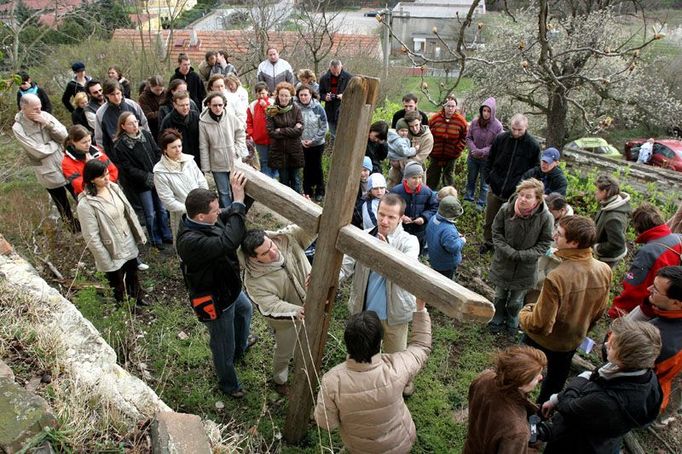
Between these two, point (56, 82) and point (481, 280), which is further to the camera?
point (56, 82)

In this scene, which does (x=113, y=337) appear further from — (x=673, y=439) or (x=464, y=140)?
(x=464, y=140)

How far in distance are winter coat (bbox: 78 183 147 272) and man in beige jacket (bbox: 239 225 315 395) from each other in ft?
5.47

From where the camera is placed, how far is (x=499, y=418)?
2486mm

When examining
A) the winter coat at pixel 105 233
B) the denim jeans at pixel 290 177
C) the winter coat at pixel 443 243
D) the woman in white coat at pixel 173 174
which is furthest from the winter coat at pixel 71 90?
the winter coat at pixel 443 243

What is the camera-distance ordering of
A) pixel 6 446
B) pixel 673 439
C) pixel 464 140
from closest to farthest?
pixel 6 446 → pixel 673 439 → pixel 464 140

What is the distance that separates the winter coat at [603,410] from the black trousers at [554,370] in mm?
956

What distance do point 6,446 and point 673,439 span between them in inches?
183

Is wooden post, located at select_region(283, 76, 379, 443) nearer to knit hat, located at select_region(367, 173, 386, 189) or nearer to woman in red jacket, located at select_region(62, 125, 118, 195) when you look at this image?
knit hat, located at select_region(367, 173, 386, 189)

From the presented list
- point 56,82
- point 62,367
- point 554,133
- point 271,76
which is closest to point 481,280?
point 62,367

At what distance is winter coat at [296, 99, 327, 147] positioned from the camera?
6727 millimetres

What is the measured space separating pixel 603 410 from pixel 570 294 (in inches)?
39.5

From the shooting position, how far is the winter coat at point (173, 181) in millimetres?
4840

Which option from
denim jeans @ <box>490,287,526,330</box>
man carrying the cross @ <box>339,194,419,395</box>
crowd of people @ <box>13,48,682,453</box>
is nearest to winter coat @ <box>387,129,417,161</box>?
crowd of people @ <box>13,48,682,453</box>

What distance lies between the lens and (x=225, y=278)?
3.47 meters
